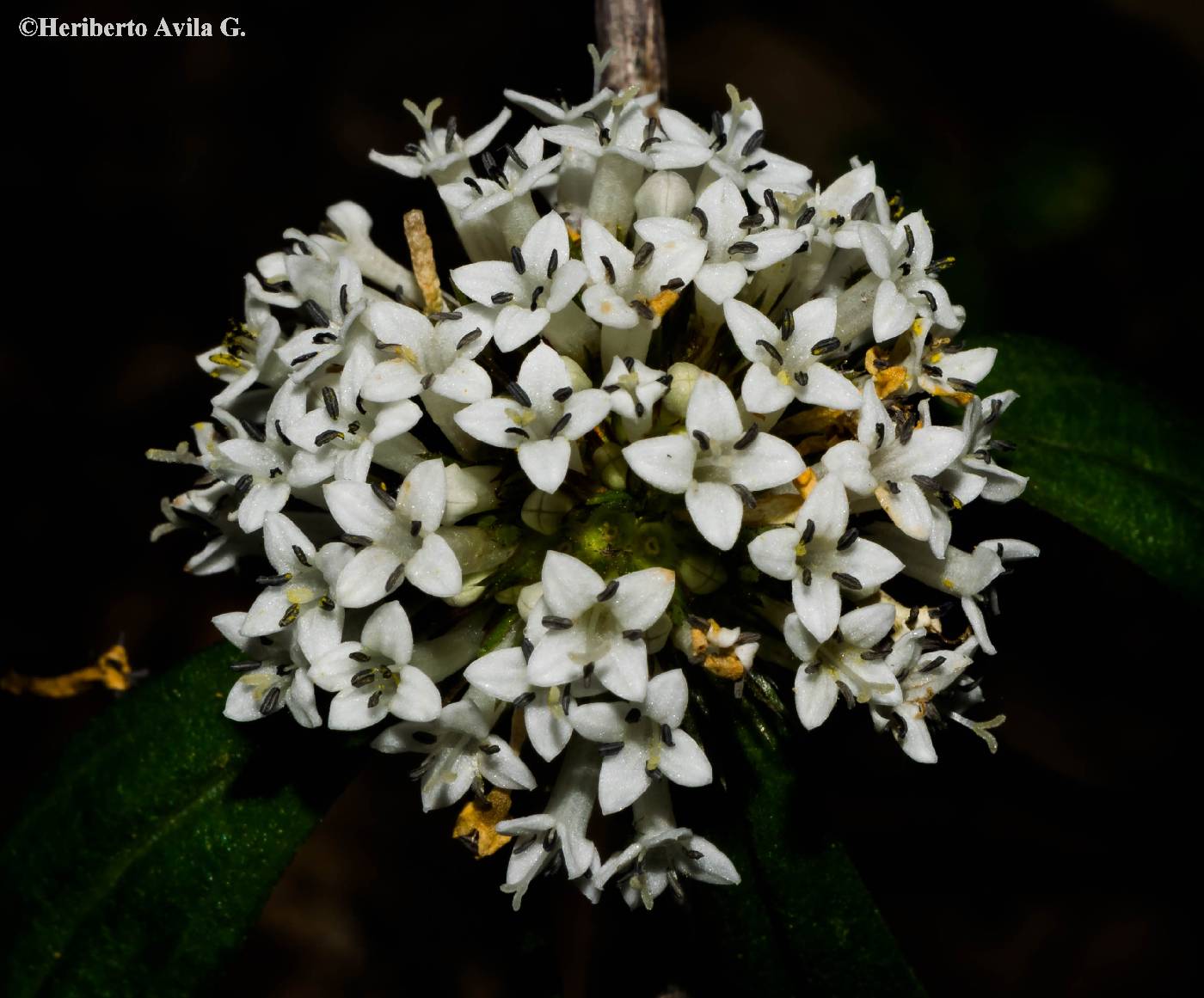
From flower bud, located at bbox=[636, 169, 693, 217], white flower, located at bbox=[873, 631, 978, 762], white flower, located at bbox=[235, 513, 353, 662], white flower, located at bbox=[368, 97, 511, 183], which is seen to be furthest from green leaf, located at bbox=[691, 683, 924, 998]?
white flower, located at bbox=[368, 97, 511, 183]

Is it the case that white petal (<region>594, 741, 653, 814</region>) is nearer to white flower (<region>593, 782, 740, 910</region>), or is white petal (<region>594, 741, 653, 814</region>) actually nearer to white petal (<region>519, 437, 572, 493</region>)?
white flower (<region>593, 782, 740, 910</region>)

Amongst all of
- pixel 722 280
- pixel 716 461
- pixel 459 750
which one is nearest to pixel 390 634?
pixel 459 750

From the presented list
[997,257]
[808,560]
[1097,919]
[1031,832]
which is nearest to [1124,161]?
[997,257]

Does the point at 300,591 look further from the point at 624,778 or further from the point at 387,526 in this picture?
the point at 624,778

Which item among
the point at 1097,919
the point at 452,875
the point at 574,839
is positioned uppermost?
the point at 574,839

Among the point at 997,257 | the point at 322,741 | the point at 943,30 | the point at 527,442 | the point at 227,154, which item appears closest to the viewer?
the point at 527,442

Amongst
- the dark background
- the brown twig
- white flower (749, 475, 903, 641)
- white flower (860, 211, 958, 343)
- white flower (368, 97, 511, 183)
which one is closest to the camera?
white flower (749, 475, 903, 641)

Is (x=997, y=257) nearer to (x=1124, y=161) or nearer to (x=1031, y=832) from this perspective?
(x=1124, y=161)
